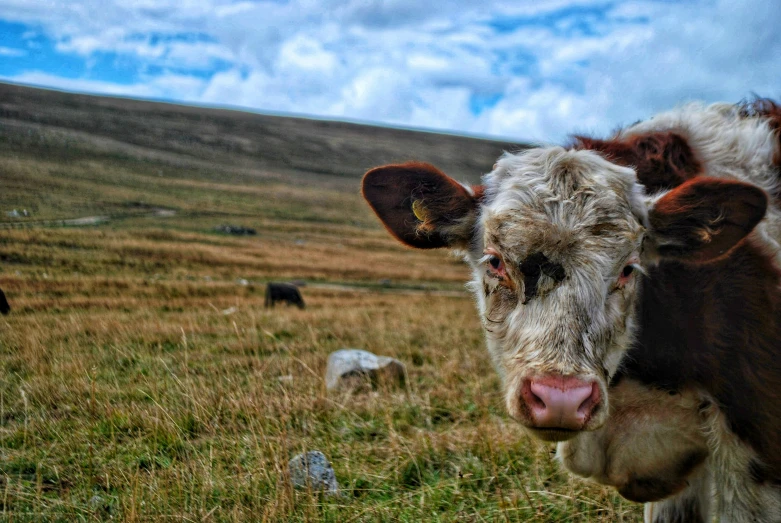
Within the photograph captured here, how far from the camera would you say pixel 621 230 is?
10.5ft

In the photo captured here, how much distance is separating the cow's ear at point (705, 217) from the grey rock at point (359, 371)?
13.7ft

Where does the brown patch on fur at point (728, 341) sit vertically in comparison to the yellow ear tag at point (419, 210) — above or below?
below

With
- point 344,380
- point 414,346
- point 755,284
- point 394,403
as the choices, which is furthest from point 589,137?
point 414,346

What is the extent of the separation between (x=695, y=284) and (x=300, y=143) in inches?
4676

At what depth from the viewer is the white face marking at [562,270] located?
9.50 feet

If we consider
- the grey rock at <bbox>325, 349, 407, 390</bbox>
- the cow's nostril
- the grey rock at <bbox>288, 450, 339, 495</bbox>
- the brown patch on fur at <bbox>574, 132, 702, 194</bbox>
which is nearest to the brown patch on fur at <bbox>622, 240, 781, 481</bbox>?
the brown patch on fur at <bbox>574, 132, 702, 194</bbox>

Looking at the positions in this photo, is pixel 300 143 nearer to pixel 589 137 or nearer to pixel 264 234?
pixel 264 234

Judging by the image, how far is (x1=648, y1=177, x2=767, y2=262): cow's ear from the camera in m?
3.24

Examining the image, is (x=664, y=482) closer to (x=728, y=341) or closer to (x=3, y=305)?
(x=728, y=341)

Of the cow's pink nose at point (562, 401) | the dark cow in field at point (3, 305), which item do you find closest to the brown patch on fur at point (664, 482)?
the cow's pink nose at point (562, 401)

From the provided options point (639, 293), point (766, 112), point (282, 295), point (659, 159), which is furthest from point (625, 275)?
point (282, 295)

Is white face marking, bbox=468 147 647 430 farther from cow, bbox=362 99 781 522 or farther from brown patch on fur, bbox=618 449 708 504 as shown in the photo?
brown patch on fur, bbox=618 449 708 504

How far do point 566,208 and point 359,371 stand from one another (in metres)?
4.66

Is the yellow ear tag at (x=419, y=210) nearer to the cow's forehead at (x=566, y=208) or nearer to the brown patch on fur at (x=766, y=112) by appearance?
the cow's forehead at (x=566, y=208)
